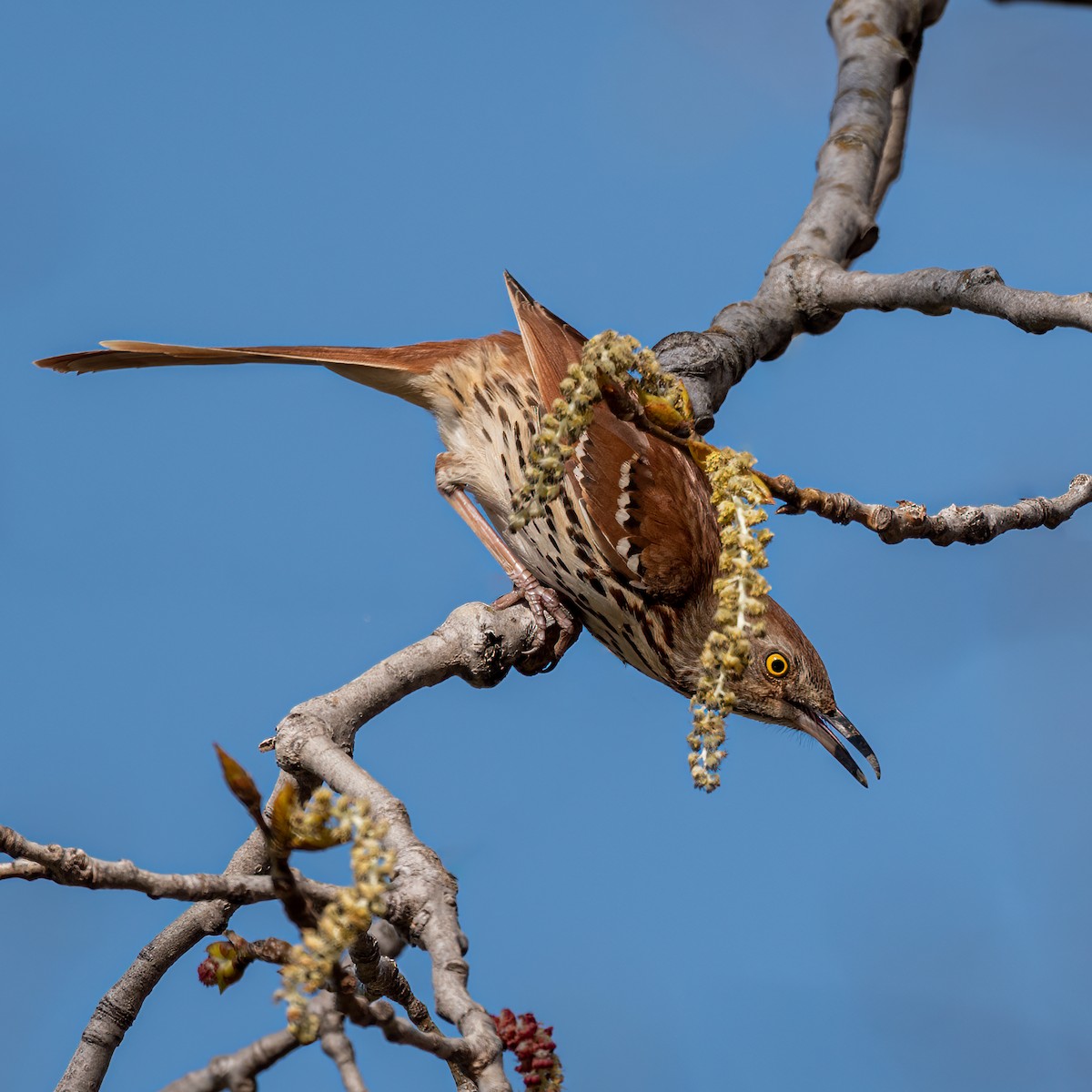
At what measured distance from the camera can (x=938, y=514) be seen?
287 cm

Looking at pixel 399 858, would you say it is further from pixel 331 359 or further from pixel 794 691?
pixel 331 359

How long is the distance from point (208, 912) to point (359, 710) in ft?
1.70

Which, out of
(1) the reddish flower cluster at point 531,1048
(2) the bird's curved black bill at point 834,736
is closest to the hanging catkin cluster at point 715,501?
(1) the reddish flower cluster at point 531,1048

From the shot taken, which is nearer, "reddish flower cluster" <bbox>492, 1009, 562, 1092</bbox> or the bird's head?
"reddish flower cluster" <bbox>492, 1009, 562, 1092</bbox>

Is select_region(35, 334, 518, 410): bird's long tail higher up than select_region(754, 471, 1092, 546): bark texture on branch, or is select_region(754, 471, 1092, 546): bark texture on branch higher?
select_region(35, 334, 518, 410): bird's long tail

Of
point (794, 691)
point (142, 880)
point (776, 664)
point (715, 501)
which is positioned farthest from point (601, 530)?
point (142, 880)

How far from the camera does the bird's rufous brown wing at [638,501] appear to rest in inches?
141

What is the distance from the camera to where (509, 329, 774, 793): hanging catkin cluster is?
197 cm

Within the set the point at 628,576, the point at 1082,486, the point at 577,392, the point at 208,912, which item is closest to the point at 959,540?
the point at 1082,486

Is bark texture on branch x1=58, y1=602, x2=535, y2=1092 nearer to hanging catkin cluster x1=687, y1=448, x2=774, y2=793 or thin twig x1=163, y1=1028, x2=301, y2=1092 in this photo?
thin twig x1=163, y1=1028, x2=301, y2=1092

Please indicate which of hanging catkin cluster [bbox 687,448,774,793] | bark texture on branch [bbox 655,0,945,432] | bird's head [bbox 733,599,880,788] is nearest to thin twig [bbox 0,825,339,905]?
hanging catkin cluster [bbox 687,448,774,793]

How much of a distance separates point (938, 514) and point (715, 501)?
93cm

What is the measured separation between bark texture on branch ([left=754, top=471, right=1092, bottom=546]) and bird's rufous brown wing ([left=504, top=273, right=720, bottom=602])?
893mm

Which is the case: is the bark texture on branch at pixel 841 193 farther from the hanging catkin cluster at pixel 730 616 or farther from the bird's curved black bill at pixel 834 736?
the hanging catkin cluster at pixel 730 616
